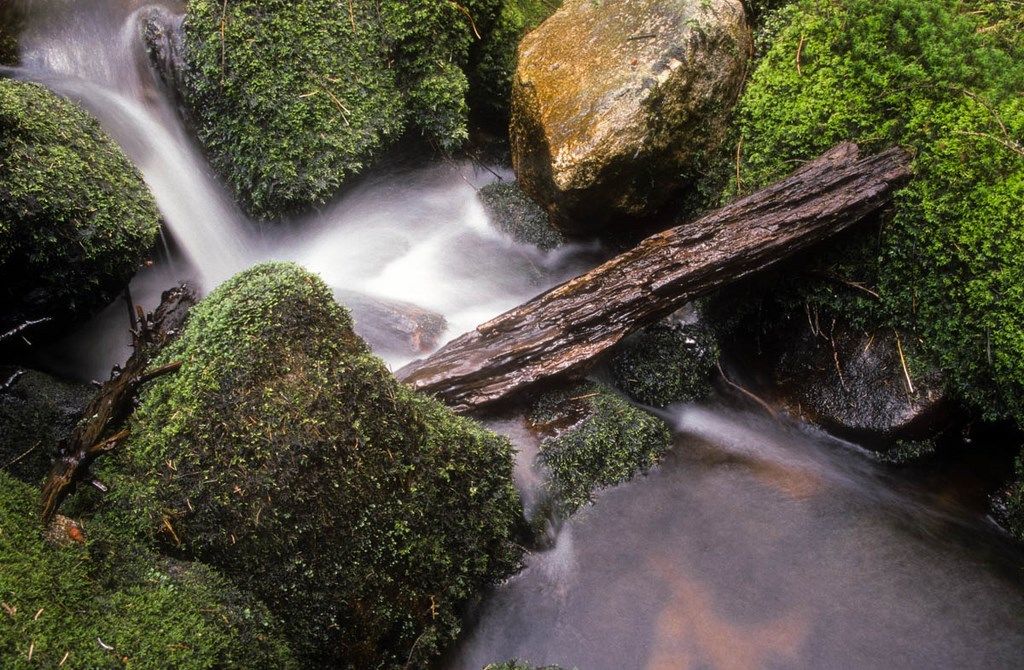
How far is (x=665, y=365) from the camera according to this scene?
4180mm

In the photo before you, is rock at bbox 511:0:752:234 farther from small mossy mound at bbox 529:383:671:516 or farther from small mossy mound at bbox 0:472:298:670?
small mossy mound at bbox 0:472:298:670

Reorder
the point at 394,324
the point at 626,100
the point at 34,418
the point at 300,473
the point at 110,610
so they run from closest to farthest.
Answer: the point at 110,610 → the point at 300,473 → the point at 34,418 → the point at 626,100 → the point at 394,324

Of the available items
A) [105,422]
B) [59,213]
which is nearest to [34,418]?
[105,422]

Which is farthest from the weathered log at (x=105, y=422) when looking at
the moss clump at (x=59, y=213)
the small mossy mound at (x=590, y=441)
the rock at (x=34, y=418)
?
the small mossy mound at (x=590, y=441)

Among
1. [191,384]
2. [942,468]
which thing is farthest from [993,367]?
[191,384]

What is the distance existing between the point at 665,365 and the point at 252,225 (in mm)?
3014

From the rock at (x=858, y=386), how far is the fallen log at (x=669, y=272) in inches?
29.4

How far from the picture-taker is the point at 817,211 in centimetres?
376

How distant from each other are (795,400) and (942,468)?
0.90m

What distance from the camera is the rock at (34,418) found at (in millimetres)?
2783

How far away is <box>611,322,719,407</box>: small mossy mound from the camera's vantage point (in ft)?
13.6

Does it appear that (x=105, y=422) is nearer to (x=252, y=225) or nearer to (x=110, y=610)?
(x=110, y=610)

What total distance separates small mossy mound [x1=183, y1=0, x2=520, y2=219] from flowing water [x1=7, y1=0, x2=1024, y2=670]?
1.03 feet

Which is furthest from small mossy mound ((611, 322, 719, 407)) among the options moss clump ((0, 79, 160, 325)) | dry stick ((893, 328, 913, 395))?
moss clump ((0, 79, 160, 325))
